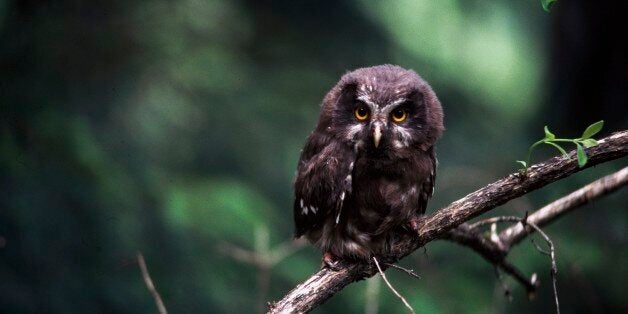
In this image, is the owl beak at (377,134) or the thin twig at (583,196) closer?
the owl beak at (377,134)

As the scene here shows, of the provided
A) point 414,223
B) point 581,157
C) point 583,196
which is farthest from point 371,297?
point 581,157

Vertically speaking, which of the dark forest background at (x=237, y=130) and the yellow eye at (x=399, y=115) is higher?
the dark forest background at (x=237, y=130)

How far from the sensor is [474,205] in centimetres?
228

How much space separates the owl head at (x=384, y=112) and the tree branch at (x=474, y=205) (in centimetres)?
41

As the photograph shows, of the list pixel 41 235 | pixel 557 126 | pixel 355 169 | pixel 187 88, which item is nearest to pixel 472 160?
pixel 557 126

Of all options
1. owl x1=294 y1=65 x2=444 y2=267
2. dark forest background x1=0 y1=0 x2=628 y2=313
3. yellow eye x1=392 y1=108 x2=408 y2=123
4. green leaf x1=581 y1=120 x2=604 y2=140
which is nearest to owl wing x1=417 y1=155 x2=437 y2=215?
owl x1=294 y1=65 x2=444 y2=267

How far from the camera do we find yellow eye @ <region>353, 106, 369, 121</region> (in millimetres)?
2615

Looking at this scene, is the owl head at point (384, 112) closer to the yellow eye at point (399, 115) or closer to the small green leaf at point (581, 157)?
the yellow eye at point (399, 115)

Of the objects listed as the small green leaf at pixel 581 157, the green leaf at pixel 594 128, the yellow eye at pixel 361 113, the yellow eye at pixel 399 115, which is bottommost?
the small green leaf at pixel 581 157

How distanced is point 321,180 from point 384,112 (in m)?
0.46

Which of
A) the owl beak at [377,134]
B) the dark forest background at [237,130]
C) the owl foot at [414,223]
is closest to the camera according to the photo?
the owl beak at [377,134]

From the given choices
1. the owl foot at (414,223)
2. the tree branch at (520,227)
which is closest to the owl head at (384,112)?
the owl foot at (414,223)

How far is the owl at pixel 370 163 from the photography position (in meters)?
2.61

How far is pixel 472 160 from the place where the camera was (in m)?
4.16
